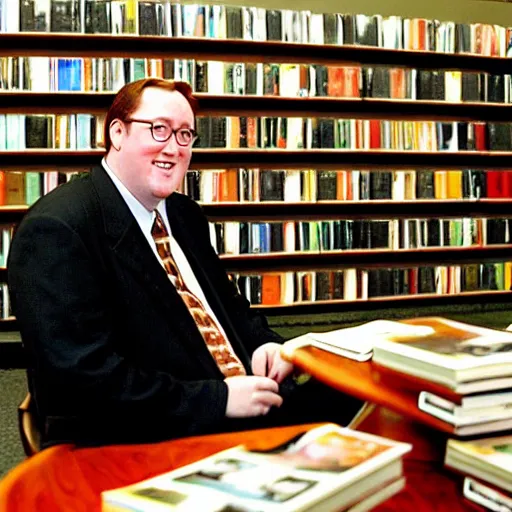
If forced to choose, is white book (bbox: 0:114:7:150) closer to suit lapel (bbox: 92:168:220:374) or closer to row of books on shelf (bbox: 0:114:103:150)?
row of books on shelf (bbox: 0:114:103:150)

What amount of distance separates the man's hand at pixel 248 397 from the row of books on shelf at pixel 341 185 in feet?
10.7

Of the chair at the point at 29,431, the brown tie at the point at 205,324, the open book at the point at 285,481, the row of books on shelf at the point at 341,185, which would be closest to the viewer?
the open book at the point at 285,481

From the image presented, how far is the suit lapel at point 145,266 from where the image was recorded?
1.42m

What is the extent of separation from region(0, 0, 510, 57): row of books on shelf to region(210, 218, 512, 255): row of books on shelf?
1.25 metres

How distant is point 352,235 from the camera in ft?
16.1

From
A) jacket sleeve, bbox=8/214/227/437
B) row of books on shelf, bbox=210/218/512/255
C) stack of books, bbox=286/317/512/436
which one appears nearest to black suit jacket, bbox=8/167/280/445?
jacket sleeve, bbox=8/214/227/437

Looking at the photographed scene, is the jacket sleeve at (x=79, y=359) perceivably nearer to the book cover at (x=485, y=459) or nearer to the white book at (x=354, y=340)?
the white book at (x=354, y=340)

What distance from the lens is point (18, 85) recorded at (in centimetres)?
421

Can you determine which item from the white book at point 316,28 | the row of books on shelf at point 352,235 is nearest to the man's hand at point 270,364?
the row of books on shelf at point 352,235

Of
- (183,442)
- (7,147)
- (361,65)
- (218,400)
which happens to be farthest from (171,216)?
(361,65)

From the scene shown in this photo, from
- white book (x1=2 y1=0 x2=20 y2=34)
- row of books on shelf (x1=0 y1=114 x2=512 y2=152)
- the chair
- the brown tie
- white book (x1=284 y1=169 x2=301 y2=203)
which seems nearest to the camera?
the chair

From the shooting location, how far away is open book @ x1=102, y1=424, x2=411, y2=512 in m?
0.69

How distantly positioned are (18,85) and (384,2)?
8.92 ft

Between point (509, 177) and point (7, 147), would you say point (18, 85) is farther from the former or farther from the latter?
point (509, 177)
